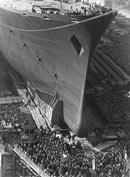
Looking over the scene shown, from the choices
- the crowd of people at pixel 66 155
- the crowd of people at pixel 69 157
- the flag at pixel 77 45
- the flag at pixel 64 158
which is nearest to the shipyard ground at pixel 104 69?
the crowd of people at pixel 66 155

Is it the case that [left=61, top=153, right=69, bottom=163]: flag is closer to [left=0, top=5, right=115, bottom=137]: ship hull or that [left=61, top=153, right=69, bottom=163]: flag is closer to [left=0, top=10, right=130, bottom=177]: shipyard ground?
[left=0, top=10, right=130, bottom=177]: shipyard ground

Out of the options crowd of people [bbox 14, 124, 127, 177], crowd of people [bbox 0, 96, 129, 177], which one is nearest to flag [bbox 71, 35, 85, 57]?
crowd of people [bbox 0, 96, 129, 177]

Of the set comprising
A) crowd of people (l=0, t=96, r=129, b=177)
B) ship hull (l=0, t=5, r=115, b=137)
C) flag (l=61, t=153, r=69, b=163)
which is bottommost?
crowd of people (l=0, t=96, r=129, b=177)

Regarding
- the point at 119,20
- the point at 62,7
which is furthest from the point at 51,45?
the point at 119,20

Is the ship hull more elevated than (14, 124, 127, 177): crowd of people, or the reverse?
Answer: the ship hull

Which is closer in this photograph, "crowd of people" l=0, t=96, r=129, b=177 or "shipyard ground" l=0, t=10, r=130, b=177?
"crowd of people" l=0, t=96, r=129, b=177

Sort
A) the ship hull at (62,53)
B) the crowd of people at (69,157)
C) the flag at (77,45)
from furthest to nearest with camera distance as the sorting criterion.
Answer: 1. the flag at (77,45)
2. the ship hull at (62,53)
3. the crowd of people at (69,157)

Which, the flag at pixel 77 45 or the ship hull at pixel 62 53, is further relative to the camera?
the flag at pixel 77 45

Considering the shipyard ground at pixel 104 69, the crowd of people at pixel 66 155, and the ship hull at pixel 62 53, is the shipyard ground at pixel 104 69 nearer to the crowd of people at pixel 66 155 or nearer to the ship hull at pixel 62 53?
the crowd of people at pixel 66 155

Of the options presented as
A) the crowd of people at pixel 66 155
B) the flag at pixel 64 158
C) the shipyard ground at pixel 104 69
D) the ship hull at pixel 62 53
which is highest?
the ship hull at pixel 62 53
